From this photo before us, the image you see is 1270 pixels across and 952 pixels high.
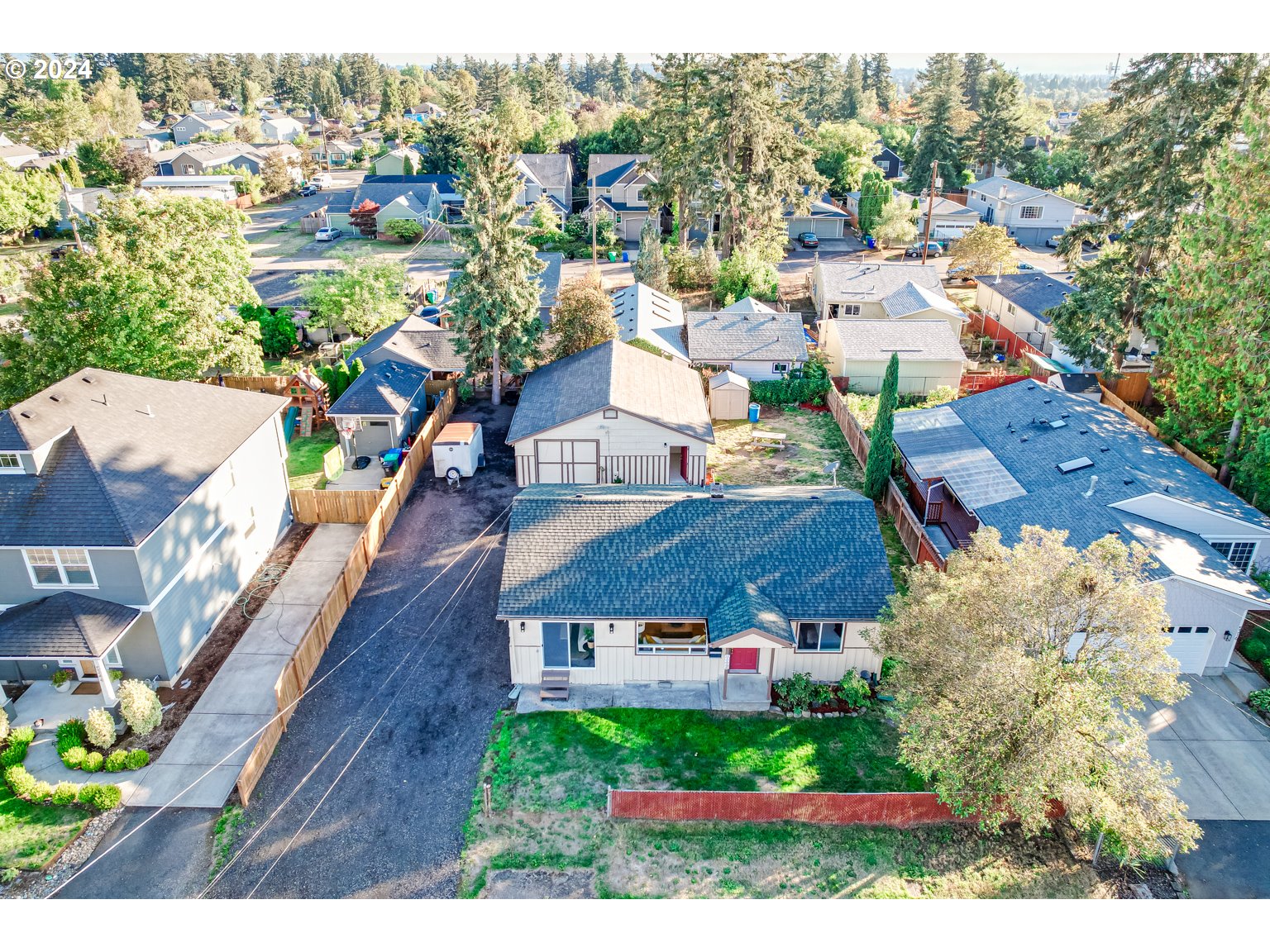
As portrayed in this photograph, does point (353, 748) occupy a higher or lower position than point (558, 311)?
lower

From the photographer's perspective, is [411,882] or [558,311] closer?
[411,882]

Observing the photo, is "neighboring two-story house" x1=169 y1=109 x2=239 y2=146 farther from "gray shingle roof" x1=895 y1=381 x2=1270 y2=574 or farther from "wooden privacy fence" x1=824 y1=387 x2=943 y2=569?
"gray shingle roof" x1=895 y1=381 x2=1270 y2=574

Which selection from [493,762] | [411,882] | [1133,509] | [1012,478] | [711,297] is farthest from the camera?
[711,297]

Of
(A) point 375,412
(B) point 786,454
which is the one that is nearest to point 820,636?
(B) point 786,454

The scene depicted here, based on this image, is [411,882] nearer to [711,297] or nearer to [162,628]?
[162,628]

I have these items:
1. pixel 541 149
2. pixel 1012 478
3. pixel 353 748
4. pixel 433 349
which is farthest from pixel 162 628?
pixel 541 149

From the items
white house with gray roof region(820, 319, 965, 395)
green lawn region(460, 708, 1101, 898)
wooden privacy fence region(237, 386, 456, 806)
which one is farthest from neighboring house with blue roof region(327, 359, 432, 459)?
white house with gray roof region(820, 319, 965, 395)

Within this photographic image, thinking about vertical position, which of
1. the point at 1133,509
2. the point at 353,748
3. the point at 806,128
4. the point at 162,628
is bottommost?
the point at 353,748
